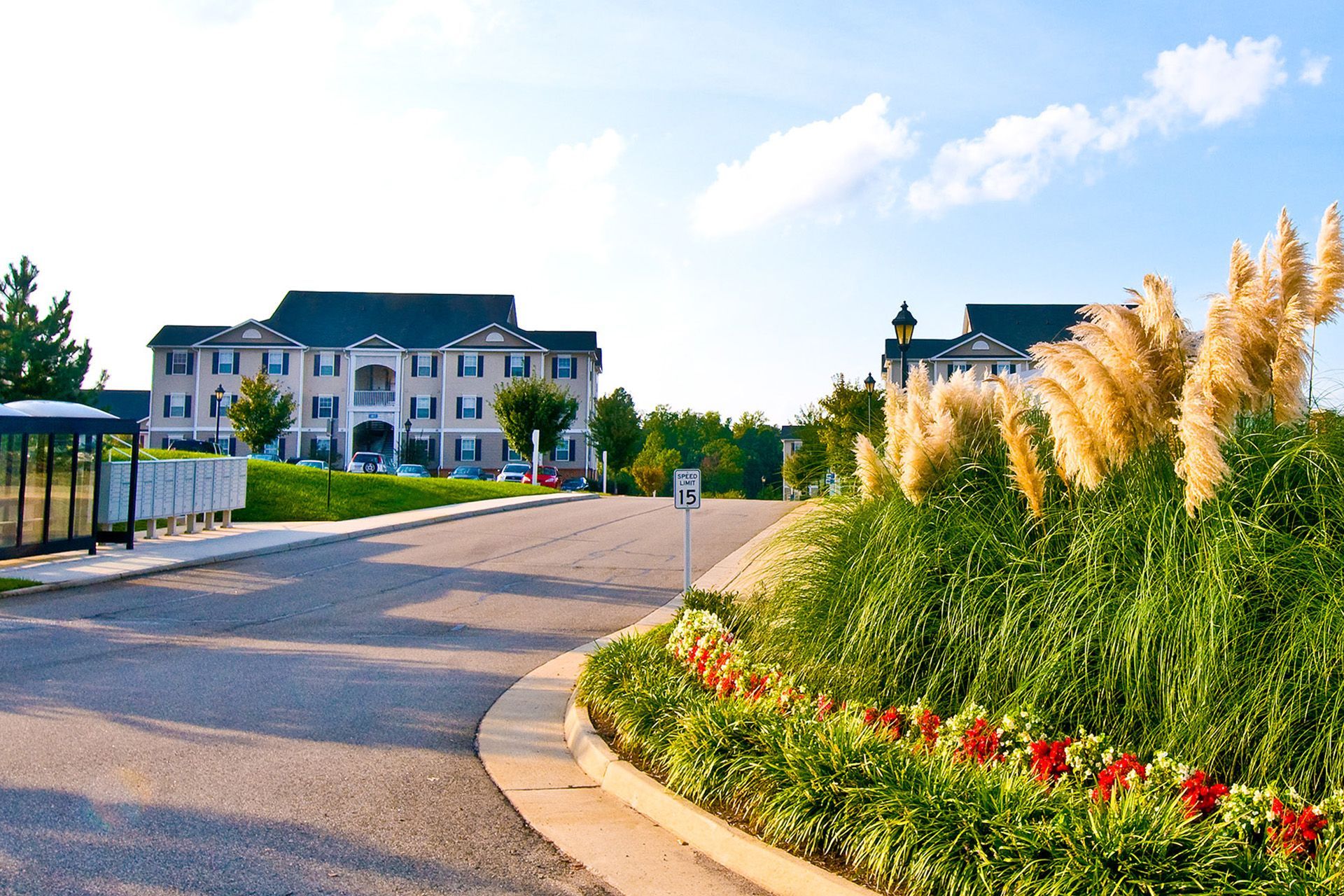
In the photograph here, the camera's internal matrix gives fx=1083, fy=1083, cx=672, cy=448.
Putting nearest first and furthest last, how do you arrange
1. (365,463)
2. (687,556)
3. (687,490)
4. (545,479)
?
(687,556) → (687,490) → (545,479) → (365,463)

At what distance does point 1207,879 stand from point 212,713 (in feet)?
21.4

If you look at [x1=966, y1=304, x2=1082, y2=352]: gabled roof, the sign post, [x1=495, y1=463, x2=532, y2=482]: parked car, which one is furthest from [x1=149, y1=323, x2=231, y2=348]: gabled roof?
the sign post

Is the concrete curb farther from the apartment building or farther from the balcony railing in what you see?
the balcony railing

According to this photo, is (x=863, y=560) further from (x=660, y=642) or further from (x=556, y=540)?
(x=556, y=540)

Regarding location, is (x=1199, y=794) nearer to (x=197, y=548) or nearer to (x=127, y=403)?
(x=197, y=548)

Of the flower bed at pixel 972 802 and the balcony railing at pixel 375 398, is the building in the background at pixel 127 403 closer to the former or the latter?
the balcony railing at pixel 375 398

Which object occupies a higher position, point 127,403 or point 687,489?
point 127,403

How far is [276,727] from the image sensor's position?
291 inches

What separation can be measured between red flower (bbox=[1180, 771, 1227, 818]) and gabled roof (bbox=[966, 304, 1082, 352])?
59528 millimetres

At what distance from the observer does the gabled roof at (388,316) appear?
2501 inches

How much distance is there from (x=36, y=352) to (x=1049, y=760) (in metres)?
40.7

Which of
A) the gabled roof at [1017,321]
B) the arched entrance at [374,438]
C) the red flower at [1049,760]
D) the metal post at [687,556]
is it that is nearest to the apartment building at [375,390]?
the arched entrance at [374,438]

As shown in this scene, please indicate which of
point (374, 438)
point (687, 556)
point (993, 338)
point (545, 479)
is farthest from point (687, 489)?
point (374, 438)

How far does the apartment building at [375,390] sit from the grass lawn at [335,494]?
987 inches
